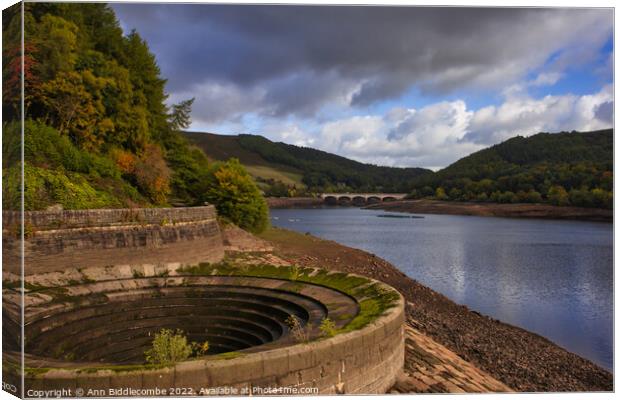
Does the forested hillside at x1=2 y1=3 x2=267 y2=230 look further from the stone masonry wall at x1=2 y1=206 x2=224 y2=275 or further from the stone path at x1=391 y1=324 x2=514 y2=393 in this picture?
the stone path at x1=391 y1=324 x2=514 y2=393

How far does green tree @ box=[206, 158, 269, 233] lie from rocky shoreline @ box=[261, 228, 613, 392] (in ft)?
47.2

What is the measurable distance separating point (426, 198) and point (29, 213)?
10923 centimetres

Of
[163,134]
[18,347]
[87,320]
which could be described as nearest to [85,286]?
[87,320]

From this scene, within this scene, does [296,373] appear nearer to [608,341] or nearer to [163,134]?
[608,341]

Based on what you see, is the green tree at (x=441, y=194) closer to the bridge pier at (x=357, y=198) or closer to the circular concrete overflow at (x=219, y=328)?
the bridge pier at (x=357, y=198)

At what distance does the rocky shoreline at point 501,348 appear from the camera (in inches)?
650

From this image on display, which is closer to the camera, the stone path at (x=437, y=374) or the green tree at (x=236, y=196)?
the stone path at (x=437, y=374)

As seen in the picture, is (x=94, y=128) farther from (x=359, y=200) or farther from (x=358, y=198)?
(x=359, y=200)

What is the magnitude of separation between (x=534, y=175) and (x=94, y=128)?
225 ft

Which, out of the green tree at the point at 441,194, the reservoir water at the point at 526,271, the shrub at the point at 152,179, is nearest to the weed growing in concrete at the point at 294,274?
the reservoir water at the point at 526,271

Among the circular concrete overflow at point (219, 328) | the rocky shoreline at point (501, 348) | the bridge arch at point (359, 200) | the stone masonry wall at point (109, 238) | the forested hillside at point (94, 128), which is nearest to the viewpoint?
the circular concrete overflow at point (219, 328)

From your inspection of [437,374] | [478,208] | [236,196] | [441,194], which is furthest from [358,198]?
[437,374]

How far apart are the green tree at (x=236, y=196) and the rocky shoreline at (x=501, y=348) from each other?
47.2 feet

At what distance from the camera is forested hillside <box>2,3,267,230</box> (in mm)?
17906
